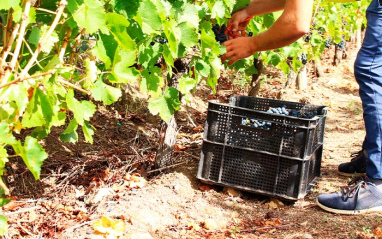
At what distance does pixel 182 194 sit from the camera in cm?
309

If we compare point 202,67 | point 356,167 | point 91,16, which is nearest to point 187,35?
point 202,67

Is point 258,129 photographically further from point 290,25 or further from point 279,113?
point 290,25

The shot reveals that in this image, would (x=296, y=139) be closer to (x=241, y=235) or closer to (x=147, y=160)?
(x=241, y=235)

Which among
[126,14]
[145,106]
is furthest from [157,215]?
[145,106]

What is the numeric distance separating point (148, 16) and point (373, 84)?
1.55 meters

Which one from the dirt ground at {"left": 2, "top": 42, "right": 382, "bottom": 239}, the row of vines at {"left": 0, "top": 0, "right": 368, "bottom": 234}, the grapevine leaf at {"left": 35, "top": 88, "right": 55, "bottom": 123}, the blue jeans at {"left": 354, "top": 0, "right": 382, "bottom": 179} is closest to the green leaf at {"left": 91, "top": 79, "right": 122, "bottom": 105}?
the row of vines at {"left": 0, "top": 0, "right": 368, "bottom": 234}

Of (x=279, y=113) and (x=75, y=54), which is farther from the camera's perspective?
(x=279, y=113)

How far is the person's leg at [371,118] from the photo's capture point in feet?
9.18

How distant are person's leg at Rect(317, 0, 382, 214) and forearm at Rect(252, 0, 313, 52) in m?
0.78

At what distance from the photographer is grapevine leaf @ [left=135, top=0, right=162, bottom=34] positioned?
2043 mm

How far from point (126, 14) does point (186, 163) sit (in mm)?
1804

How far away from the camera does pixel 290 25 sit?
222 centimetres

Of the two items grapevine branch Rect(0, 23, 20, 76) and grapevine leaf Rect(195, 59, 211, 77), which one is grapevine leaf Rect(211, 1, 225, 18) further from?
grapevine branch Rect(0, 23, 20, 76)

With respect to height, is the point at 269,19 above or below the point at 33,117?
above
